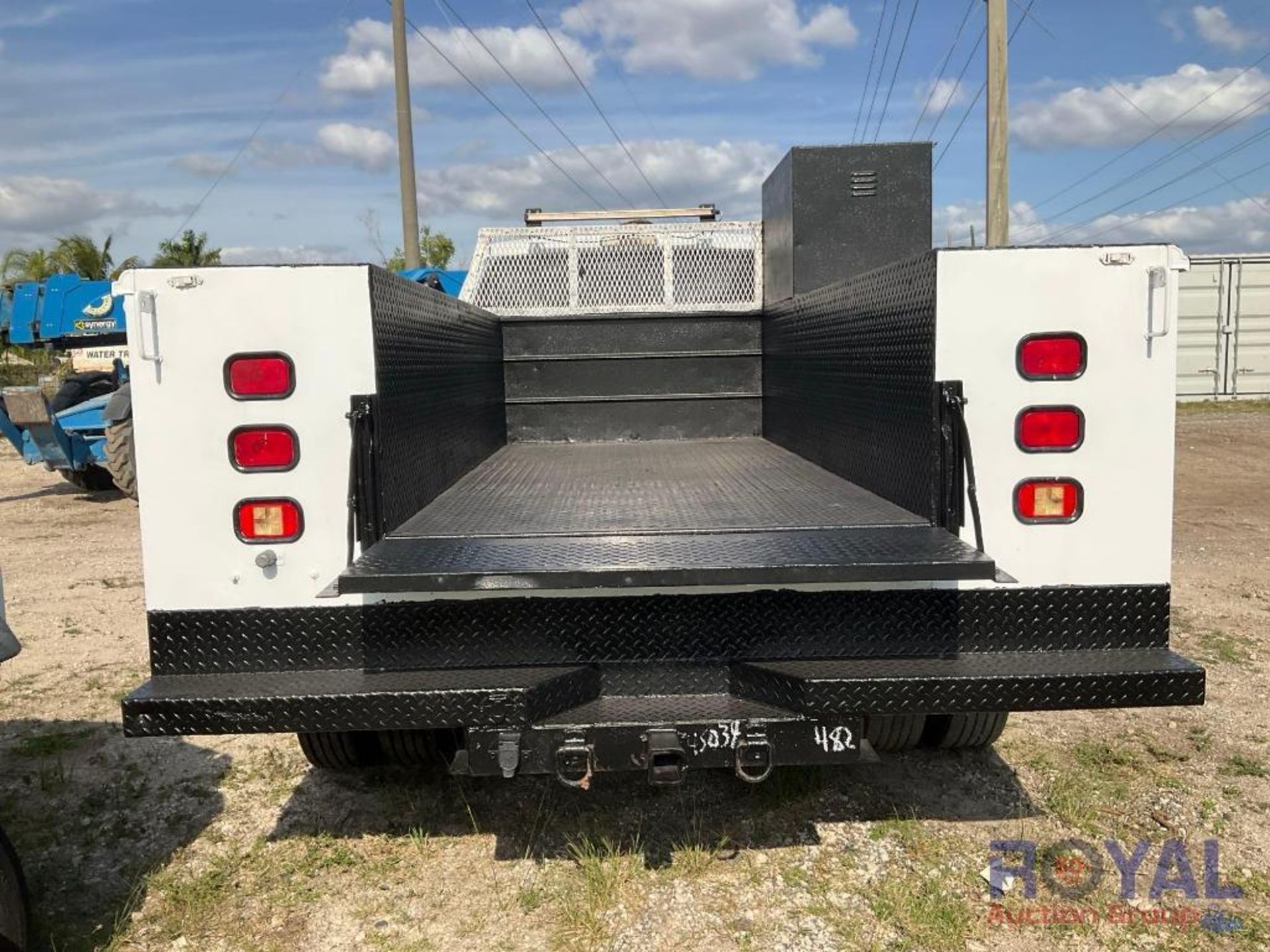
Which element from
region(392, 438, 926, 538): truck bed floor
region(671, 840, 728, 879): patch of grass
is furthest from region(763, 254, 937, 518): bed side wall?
region(671, 840, 728, 879): patch of grass

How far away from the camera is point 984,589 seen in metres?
2.84

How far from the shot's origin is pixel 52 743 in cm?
436

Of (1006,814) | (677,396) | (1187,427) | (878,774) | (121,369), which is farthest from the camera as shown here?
(1187,427)

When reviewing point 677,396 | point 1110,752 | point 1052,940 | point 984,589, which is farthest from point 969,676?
point 677,396

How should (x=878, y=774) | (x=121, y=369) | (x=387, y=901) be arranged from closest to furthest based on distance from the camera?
(x=387, y=901), (x=878, y=774), (x=121, y=369)

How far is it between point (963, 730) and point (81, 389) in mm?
11685

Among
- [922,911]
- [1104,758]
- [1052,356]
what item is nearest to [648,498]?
[1052,356]

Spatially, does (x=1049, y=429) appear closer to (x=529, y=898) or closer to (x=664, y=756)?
(x=664, y=756)

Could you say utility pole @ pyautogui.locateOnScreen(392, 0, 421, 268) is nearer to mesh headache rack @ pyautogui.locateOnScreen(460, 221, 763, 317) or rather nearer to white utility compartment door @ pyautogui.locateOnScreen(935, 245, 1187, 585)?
mesh headache rack @ pyautogui.locateOnScreen(460, 221, 763, 317)

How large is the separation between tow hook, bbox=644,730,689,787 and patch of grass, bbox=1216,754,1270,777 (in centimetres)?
232

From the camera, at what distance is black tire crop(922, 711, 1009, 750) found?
367 centimetres

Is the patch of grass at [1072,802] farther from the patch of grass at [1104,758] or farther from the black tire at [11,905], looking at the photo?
the black tire at [11,905]

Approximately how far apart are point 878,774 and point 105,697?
356 cm

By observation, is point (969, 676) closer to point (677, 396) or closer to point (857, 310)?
point (857, 310)
